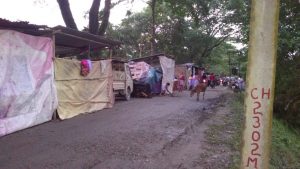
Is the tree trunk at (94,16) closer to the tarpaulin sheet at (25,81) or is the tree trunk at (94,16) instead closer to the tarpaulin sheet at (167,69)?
the tarpaulin sheet at (167,69)

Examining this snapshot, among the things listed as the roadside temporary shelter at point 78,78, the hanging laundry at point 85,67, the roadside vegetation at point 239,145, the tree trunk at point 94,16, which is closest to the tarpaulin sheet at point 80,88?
the roadside temporary shelter at point 78,78

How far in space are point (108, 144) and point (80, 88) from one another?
5.46m

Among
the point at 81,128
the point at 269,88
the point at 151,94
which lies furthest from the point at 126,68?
the point at 269,88

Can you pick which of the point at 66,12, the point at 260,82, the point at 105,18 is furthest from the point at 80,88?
the point at 260,82

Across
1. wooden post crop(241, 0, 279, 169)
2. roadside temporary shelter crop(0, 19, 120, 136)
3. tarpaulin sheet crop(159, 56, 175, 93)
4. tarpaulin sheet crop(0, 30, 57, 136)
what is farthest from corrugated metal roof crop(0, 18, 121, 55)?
tarpaulin sheet crop(159, 56, 175, 93)

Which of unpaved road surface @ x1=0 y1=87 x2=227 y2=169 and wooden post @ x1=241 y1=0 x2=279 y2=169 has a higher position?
wooden post @ x1=241 y1=0 x2=279 y2=169

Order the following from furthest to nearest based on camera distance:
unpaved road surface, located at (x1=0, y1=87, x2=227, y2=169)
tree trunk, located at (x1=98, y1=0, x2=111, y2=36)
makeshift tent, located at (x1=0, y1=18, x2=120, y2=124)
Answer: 1. tree trunk, located at (x1=98, y1=0, x2=111, y2=36)
2. makeshift tent, located at (x1=0, y1=18, x2=120, y2=124)
3. unpaved road surface, located at (x1=0, y1=87, x2=227, y2=169)

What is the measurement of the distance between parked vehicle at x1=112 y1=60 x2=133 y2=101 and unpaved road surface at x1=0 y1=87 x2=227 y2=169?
5.67 metres

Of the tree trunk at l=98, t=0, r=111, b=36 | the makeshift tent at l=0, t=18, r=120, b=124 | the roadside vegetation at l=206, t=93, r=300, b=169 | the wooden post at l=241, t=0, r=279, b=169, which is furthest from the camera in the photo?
the tree trunk at l=98, t=0, r=111, b=36

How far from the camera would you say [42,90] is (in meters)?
11.4

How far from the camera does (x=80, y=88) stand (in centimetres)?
1370

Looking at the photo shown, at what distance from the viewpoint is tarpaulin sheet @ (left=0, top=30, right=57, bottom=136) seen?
32.1 ft

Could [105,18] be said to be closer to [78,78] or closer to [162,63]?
[162,63]

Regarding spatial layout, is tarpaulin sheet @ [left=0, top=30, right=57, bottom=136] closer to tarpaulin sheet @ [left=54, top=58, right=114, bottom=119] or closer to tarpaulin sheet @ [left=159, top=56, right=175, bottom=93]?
tarpaulin sheet @ [left=54, top=58, right=114, bottom=119]
